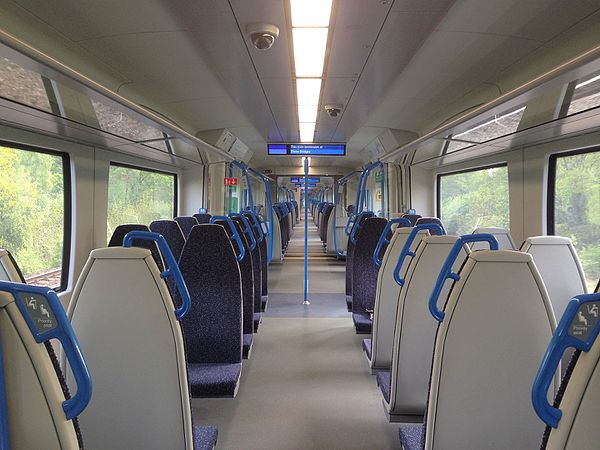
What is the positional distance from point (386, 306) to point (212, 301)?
50.3 inches

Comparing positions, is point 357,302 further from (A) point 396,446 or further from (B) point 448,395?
(B) point 448,395

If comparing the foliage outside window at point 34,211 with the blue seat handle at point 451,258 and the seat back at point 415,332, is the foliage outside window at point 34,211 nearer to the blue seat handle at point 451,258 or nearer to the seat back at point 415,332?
the seat back at point 415,332

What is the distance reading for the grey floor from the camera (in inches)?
105

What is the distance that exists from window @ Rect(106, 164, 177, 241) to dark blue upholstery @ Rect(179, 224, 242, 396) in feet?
7.76

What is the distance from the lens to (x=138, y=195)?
6211 mm

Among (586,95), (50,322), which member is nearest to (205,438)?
(50,322)

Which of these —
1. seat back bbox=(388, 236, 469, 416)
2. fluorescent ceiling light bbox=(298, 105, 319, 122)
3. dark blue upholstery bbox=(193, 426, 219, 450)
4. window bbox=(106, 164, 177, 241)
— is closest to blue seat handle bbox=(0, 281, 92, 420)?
dark blue upholstery bbox=(193, 426, 219, 450)

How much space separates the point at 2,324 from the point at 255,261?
455 centimetres

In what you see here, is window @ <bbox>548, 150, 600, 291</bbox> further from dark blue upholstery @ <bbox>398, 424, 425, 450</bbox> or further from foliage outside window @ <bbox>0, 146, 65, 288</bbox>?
foliage outside window @ <bbox>0, 146, 65, 288</bbox>

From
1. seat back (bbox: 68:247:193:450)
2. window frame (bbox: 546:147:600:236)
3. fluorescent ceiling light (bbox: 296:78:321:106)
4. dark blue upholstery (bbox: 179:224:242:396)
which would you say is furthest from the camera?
fluorescent ceiling light (bbox: 296:78:321:106)

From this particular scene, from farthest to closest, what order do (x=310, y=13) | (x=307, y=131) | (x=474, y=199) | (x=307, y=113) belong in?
(x=307, y=131), (x=307, y=113), (x=474, y=199), (x=310, y=13)

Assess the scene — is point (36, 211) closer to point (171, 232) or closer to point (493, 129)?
point (171, 232)

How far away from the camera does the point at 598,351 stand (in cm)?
88

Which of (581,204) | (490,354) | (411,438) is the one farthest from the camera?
(581,204)
